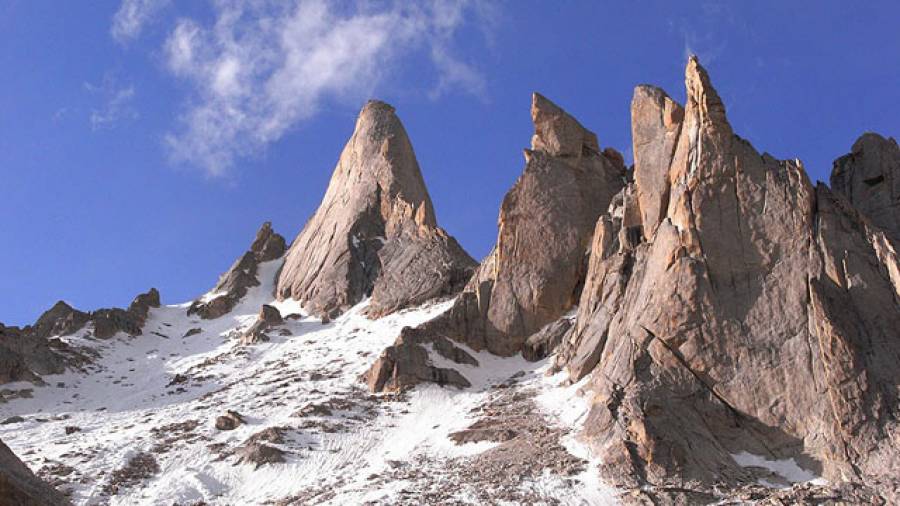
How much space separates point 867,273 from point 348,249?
4236cm

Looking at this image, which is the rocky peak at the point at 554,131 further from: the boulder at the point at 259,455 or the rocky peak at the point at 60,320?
the rocky peak at the point at 60,320

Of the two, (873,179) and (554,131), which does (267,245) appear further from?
(873,179)

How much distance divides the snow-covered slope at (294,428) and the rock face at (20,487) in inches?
790

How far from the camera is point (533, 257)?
50.8m

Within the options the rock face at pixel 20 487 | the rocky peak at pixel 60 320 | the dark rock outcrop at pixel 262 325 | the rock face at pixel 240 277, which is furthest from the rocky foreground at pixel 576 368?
the rock face at pixel 20 487

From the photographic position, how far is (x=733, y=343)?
3275 cm

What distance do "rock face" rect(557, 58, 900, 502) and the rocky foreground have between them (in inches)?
3.3

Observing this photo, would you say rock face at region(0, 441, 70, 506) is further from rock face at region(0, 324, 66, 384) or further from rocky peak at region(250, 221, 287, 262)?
rocky peak at region(250, 221, 287, 262)

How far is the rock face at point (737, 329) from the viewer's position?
94.8 ft

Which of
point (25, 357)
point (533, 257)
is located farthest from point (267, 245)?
point (533, 257)

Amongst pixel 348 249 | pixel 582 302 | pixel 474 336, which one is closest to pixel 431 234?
pixel 348 249

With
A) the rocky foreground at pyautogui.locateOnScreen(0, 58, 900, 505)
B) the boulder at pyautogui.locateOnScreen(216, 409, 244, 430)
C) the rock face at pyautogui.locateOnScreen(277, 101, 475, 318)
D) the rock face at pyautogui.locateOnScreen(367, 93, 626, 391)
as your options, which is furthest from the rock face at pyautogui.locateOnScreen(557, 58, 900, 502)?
the rock face at pyautogui.locateOnScreen(277, 101, 475, 318)

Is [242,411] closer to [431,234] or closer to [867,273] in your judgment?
[431,234]

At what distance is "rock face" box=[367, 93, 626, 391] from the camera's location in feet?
156
